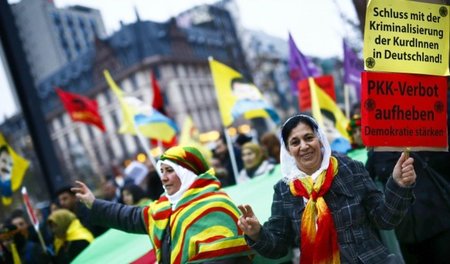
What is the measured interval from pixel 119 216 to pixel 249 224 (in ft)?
4.36

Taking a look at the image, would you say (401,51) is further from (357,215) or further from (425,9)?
(357,215)

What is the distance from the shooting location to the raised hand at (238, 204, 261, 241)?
3035 mm

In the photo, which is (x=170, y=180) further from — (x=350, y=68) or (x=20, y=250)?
(x=350, y=68)

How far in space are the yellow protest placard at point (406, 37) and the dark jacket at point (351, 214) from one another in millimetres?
594

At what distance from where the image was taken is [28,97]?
751cm

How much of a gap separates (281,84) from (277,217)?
3097 inches

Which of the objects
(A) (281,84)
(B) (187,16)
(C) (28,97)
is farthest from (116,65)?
(C) (28,97)

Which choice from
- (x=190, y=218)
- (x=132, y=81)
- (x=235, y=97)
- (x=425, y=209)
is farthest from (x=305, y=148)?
(x=132, y=81)

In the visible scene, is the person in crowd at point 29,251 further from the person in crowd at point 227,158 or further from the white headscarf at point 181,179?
the person in crowd at point 227,158

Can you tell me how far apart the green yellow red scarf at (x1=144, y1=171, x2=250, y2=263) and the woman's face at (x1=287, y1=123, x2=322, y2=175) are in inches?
27.9

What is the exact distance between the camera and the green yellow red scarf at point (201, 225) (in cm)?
352

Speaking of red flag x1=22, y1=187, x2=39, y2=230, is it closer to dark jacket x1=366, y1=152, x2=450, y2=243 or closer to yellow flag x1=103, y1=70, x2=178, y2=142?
yellow flag x1=103, y1=70, x2=178, y2=142

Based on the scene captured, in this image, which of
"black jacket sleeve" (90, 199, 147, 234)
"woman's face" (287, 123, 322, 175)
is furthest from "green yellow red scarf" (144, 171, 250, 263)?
"woman's face" (287, 123, 322, 175)

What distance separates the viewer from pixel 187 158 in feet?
12.4
